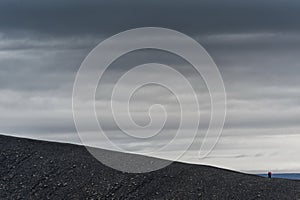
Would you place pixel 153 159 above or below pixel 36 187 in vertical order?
above

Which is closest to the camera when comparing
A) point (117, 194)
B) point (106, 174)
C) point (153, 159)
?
point (117, 194)

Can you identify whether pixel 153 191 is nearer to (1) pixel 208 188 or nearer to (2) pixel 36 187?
(1) pixel 208 188

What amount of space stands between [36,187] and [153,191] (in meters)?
8.20

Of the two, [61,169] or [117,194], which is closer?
[117,194]

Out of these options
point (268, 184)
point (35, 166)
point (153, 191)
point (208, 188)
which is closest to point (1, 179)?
point (35, 166)

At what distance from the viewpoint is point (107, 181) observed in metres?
50.8

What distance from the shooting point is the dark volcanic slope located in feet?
159

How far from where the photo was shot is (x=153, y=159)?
56156 mm

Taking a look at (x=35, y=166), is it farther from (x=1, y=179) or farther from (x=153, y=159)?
(x=153, y=159)

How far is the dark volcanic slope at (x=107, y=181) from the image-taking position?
48.5 meters

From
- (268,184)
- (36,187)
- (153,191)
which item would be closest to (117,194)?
(153,191)

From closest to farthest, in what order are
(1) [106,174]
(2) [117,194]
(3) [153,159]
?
1. (2) [117,194]
2. (1) [106,174]
3. (3) [153,159]

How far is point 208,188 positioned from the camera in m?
49.1

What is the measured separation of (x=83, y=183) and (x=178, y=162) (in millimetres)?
8913
